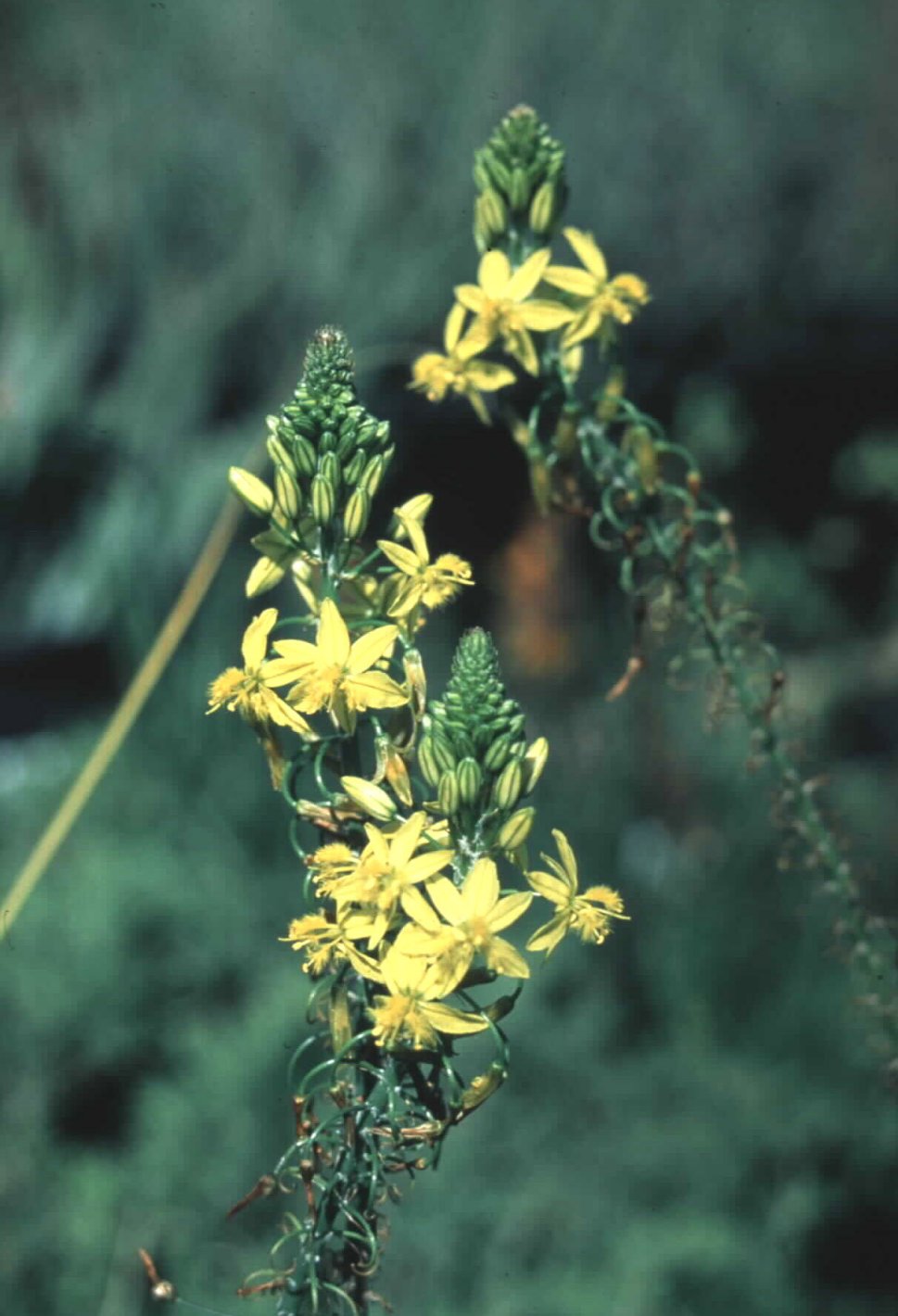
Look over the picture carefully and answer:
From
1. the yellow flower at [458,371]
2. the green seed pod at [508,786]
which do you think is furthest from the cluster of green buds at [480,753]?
the yellow flower at [458,371]

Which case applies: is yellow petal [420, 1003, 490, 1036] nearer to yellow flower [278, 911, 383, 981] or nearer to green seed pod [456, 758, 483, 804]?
yellow flower [278, 911, 383, 981]

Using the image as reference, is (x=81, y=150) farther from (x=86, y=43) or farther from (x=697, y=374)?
(x=697, y=374)

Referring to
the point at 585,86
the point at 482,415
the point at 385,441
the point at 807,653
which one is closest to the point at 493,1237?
the point at 482,415

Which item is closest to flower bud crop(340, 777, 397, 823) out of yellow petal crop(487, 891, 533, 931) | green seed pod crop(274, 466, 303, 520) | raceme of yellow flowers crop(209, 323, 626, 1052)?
raceme of yellow flowers crop(209, 323, 626, 1052)

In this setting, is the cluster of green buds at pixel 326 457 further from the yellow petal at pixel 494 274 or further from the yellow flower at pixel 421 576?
the yellow petal at pixel 494 274

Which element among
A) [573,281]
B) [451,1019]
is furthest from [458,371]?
[451,1019]
